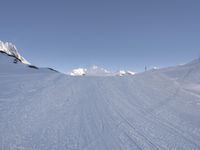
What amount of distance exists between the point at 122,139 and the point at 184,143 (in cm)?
143

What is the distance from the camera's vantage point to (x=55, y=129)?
565 cm

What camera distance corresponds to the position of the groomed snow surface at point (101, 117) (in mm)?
4793

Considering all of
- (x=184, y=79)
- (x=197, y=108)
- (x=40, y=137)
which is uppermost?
(x=184, y=79)

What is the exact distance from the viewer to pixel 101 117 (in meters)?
6.62

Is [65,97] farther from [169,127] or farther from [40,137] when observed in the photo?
[169,127]

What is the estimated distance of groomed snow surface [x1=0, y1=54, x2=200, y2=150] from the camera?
479cm

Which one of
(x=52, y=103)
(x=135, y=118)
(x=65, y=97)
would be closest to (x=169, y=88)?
(x=135, y=118)

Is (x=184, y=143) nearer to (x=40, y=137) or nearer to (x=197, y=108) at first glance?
(x=197, y=108)

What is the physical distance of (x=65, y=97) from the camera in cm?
927

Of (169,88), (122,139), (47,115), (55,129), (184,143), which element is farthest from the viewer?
(169,88)

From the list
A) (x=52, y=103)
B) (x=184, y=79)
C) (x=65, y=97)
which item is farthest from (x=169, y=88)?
(x=52, y=103)

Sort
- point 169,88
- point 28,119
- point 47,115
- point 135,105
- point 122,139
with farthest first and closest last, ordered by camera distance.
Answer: point 169,88
point 135,105
point 47,115
point 28,119
point 122,139

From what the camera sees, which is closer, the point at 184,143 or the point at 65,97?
the point at 184,143

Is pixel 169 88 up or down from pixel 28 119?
up
